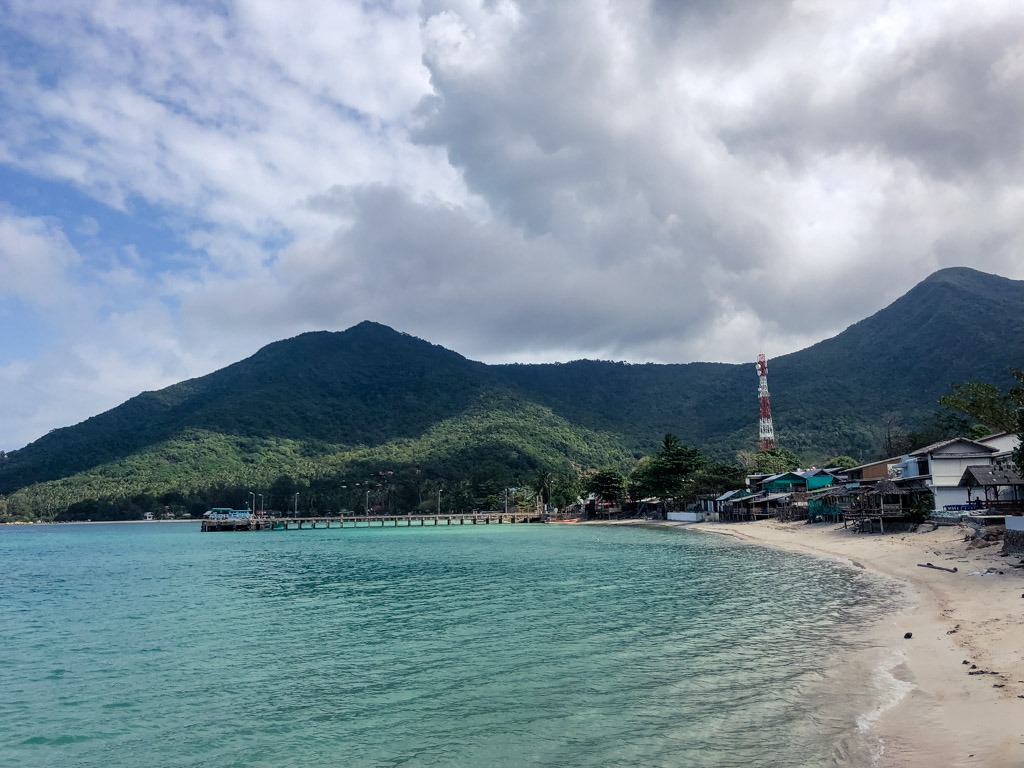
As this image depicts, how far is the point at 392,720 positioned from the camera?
11375 millimetres

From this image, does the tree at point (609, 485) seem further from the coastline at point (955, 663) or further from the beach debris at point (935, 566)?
the beach debris at point (935, 566)

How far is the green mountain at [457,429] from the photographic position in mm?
136500

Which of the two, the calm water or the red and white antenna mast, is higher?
the red and white antenna mast

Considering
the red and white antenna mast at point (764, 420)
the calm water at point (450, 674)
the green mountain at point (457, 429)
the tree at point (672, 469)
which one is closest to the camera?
the calm water at point (450, 674)

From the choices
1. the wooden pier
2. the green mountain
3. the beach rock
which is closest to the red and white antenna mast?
the green mountain

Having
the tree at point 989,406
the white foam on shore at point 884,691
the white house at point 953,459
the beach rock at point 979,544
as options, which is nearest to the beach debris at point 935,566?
the beach rock at point 979,544

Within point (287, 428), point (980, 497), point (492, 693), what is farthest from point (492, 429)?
point (492, 693)

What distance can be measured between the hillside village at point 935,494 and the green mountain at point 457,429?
216 feet

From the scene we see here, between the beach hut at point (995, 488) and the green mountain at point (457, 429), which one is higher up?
the green mountain at point (457, 429)

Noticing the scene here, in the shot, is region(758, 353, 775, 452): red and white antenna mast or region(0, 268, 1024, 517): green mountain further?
region(0, 268, 1024, 517): green mountain

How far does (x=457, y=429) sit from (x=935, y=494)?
13890 cm

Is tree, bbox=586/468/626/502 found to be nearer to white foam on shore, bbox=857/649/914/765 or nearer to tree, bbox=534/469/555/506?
tree, bbox=534/469/555/506

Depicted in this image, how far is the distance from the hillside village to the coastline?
13.6 ft

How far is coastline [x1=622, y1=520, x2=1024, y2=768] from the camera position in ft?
28.8
